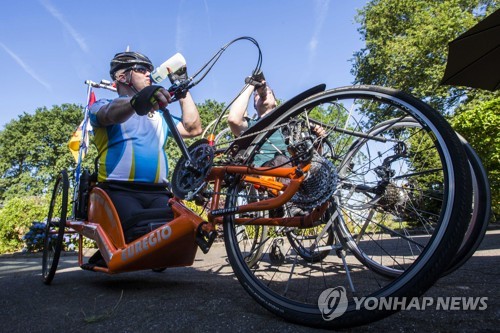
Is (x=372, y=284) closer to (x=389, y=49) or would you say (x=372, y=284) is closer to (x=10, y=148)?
(x=389, y=49)

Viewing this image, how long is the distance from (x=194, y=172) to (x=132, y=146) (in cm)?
99

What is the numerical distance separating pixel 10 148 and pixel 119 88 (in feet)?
133

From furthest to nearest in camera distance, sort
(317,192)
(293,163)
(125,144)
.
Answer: (125,144) < (293,163) < (317,192)

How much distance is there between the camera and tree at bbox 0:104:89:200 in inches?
1394

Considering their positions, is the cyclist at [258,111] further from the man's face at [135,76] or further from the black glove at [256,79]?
the man's face at [135,76]

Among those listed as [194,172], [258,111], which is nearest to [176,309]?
[194,172]

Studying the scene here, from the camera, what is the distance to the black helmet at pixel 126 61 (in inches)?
117

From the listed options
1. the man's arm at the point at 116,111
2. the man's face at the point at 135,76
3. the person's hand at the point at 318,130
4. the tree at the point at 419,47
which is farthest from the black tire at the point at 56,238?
the tree at the point at 419,47

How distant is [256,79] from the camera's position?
103 inches

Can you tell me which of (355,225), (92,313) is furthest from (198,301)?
(355,225)

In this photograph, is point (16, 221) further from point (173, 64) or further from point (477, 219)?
point (477, 219)

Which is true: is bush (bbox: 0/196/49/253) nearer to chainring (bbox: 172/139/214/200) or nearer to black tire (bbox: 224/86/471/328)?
chainring (bbox: 172/139/214/200)

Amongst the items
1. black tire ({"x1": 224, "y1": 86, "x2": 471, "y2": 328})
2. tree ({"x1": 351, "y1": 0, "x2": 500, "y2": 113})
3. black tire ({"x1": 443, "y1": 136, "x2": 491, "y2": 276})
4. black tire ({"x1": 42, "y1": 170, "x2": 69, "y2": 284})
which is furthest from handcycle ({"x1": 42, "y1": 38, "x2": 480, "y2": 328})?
tree ({"x1": 351, "y1": 0, "x2": 500, "y2": 113})

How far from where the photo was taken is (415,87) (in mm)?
18562
